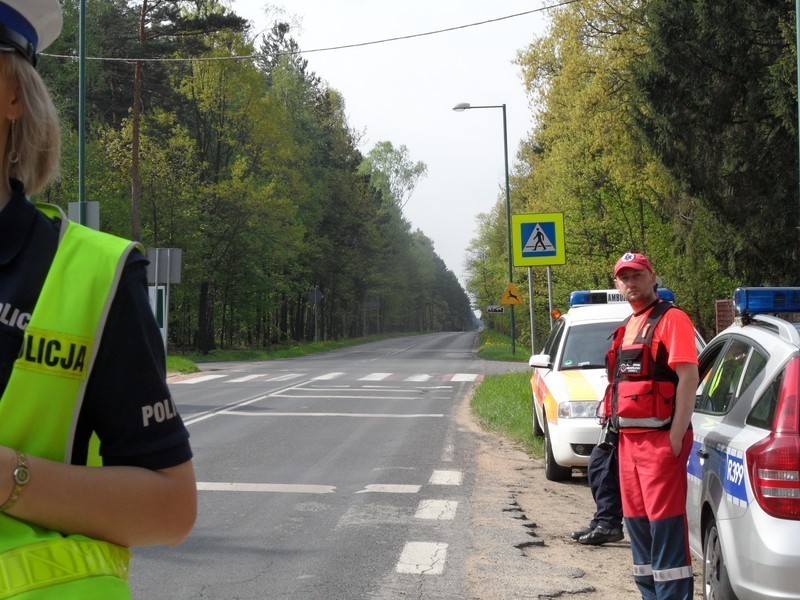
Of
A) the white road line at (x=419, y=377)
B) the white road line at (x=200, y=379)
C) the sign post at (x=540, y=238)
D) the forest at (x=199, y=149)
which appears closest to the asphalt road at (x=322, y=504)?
the sign post at (x=540, y=238)

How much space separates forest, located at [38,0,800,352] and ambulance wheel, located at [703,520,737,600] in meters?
5.09

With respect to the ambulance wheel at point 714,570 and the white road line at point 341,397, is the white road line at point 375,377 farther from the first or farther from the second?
the ambulance wheel at point 714,570

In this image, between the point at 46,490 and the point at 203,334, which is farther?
the point at 203,334

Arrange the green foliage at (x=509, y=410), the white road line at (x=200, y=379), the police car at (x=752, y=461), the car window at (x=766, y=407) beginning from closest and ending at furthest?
1. the police car at (x=752, y=461)
2. the car window at (x=766, y=407)
3. the green foliage at (x=509, y=410)
4. the white road line at (x=200, y=379)

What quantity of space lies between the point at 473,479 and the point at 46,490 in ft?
32.1

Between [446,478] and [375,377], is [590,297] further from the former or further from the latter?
[375,377]

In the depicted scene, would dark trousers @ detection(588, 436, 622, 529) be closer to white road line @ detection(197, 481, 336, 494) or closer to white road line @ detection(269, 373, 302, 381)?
white road line @ detection(197, 481, 336, 494)

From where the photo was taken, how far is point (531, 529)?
8297 millimetres

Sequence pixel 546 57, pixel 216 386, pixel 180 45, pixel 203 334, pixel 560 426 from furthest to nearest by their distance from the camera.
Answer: pixel 203 334 → pixel 180 45 → pixel 546 57 → pixel 216 386 → pixel 560 426

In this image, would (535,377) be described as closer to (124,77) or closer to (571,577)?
(571,577)

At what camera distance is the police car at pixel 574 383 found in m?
10.3

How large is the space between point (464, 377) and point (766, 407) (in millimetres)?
25017

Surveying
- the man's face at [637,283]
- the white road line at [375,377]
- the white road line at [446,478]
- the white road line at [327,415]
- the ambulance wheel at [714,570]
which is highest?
the man's face at [637,283]

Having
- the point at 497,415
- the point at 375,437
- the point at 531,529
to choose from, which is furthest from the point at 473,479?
the point at 497,415
